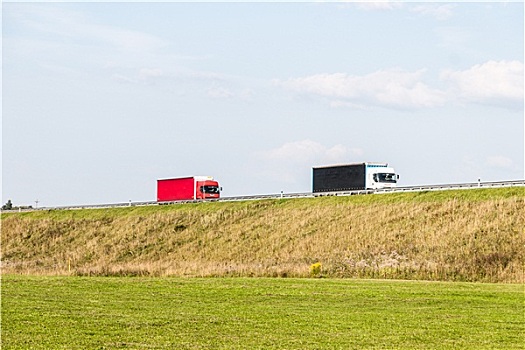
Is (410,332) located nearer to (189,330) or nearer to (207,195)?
(189,330)

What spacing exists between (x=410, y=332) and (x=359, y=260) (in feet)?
82.8

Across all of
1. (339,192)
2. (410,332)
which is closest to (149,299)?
(410,332)

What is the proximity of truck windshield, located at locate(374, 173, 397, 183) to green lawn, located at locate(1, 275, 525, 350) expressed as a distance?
38836mm

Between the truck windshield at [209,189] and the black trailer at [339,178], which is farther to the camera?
the truck windshield at [209,189]

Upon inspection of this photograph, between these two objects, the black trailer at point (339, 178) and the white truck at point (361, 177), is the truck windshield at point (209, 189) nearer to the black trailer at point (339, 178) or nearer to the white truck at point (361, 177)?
the black trailer at point (339, 178)

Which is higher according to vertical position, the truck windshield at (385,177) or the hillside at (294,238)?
the truck windshield at (385,177)

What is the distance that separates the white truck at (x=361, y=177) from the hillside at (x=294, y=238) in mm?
5620

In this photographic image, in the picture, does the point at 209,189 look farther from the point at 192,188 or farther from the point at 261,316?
the point at 261,316

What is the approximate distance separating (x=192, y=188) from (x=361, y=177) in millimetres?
19245

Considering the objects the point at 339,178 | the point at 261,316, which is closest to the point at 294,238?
the point at 339,178

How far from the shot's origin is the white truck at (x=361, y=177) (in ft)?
235

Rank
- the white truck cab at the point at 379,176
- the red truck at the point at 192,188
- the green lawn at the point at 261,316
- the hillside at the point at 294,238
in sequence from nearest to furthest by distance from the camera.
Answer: the green lawn at the point at 261,316 → the hillside at the point at 294,238 → the white truck cab at the point at 379,176 → the red truck at the point at 192,188

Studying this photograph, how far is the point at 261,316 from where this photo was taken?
72.1 feet

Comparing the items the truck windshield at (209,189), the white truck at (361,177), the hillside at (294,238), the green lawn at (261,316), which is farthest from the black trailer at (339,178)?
the green lawn at (261,316)
